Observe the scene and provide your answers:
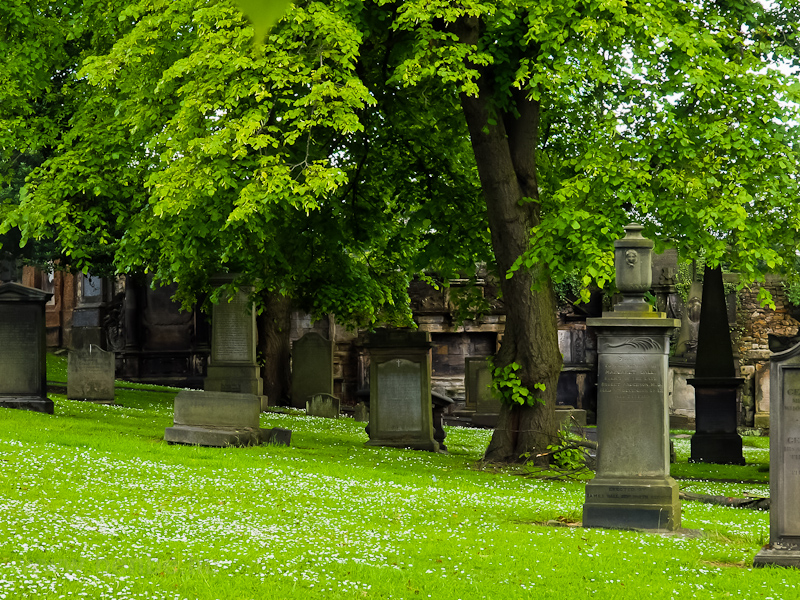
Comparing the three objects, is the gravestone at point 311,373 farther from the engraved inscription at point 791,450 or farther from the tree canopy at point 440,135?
the engraved inscription at point 791,450

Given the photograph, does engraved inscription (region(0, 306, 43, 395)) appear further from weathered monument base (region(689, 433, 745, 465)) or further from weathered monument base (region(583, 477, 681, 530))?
weathered monument base (region(689, 433, 745, 465))

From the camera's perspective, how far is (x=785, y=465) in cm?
750

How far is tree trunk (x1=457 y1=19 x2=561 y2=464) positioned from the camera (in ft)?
47.3

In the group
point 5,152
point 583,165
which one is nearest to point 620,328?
point 583,165

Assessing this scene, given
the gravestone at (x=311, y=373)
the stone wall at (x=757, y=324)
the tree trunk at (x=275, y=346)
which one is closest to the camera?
the gravestone at (x=311, y=373)

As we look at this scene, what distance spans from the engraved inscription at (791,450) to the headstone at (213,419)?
860 centimetres

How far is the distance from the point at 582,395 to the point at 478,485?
1912cm

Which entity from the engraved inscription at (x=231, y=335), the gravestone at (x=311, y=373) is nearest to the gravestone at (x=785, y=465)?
the engraved inscription at (x=231, y=335)

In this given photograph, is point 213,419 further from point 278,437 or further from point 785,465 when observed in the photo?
point 785,465

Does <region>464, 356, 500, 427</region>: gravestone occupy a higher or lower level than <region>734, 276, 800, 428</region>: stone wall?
lower

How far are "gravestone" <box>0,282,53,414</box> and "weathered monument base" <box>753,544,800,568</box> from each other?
12.6 m

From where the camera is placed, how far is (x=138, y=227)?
15.1 meters

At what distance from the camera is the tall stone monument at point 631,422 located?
365 inches

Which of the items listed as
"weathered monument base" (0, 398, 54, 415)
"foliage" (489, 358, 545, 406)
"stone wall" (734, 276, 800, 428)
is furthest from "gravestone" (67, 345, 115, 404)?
"stone wall" (734, 276, 800, 428)
